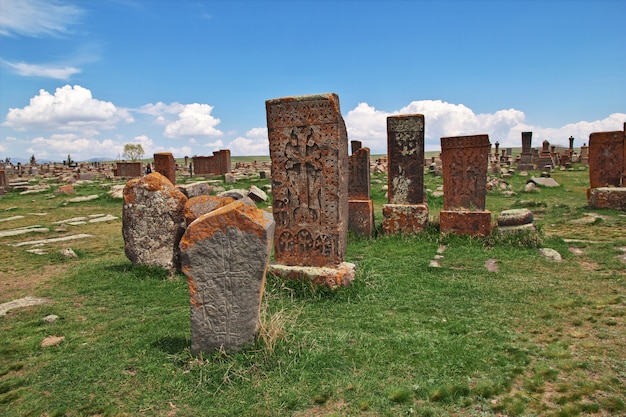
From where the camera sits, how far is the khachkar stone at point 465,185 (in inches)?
318

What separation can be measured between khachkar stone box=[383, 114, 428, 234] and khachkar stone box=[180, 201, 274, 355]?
557cm

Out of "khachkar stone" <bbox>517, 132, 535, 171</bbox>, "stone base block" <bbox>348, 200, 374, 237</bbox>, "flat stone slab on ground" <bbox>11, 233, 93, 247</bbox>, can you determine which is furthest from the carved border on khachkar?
"khachkar stone" <bbox>517, 132, 535, 171</bbox>

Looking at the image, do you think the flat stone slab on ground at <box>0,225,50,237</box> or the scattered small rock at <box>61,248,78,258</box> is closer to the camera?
the scattered small rock at <box>61,248,78,258</box>

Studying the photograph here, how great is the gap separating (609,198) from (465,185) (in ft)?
16.4

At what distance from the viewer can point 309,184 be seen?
5215 mm

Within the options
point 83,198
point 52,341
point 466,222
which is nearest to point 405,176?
point 466,222

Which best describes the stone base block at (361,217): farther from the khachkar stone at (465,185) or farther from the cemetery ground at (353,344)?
the cemetery ground at (353,344)

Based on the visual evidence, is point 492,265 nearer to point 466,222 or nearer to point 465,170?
point 466,222

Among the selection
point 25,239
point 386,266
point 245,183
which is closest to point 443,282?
point 386,266

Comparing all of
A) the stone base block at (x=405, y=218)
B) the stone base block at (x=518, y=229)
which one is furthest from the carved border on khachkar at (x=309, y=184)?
the stone base block at (x=518, y=229)

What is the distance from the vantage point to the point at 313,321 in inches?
170

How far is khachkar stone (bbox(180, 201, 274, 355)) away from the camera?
3393mm

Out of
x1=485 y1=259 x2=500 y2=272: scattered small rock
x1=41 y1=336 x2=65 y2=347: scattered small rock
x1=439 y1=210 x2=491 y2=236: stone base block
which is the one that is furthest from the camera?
x1=439 y1=210 x2=491 y2=236: stone base block

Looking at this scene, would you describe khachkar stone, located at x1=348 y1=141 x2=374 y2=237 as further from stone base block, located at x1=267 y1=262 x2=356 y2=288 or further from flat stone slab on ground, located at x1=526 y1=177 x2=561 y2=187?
flat stone slab on ground, located at x1=526 y1=177 x2=561 y2=187
